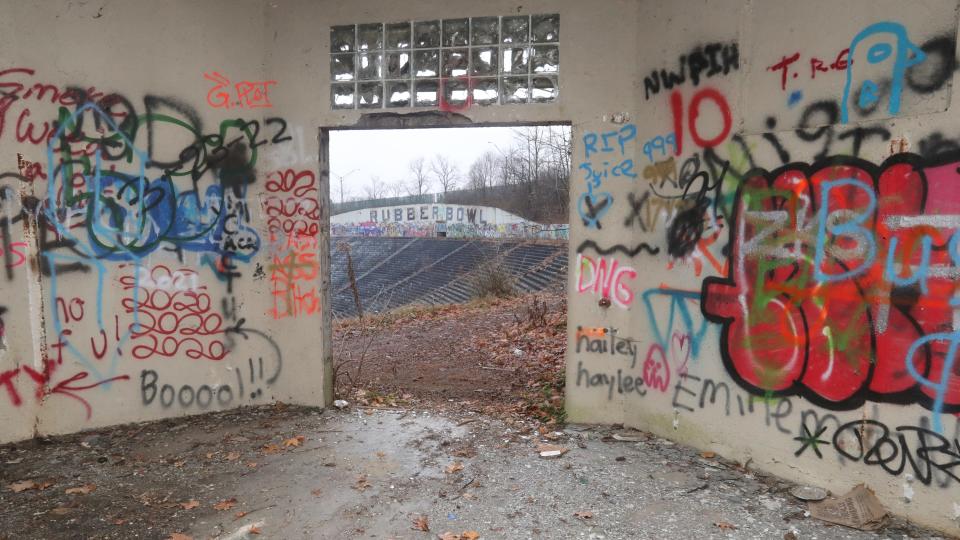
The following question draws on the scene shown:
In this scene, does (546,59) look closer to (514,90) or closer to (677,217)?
(514,90)

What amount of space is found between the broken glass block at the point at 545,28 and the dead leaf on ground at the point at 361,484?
3.75m

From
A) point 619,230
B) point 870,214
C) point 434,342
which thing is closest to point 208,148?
point 619,230

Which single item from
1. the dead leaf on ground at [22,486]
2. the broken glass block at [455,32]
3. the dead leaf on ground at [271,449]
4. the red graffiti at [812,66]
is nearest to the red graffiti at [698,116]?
the red graffiti at [812,66]

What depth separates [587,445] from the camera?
4.41 m

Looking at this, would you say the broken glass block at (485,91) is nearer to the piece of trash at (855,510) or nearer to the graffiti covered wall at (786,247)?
the graffiti covered wall at (786,247)

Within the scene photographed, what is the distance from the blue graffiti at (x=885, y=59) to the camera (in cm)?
316

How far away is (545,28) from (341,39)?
5.96 ft

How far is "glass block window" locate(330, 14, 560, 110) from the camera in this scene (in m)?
4.71

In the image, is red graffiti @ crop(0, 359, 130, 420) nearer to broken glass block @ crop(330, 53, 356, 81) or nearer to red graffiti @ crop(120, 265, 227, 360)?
red graffiti @ crop(120, 265, 227, 360)

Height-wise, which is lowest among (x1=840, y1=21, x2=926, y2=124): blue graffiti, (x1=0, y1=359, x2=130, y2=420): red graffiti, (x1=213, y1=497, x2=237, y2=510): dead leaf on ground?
(x1=213, y1=497, x2=237, y2=510): dead leaf on ground

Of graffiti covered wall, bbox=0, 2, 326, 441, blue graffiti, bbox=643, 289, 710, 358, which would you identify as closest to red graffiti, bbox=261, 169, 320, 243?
graffiti covered wall, bbox=0, 2, 326, 441

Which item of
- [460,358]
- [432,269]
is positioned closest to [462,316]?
[460,358]

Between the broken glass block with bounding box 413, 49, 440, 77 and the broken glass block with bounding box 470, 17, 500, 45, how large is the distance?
0.35m

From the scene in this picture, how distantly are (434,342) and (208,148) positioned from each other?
6389mm
